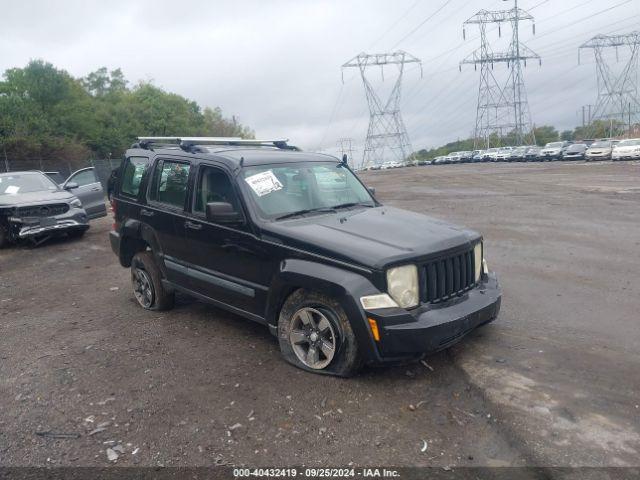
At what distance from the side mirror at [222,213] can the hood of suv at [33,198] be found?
25.9 feet

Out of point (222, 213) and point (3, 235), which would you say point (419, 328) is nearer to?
point (222, 213)

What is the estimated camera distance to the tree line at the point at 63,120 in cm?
3281

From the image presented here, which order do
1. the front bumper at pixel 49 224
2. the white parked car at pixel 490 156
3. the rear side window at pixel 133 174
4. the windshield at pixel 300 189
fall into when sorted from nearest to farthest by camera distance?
the windshield at pixel 300 189
the rear side window at pixel 133 174
the front bumper at pixel 49 224
the white parked car at pixel 490 156

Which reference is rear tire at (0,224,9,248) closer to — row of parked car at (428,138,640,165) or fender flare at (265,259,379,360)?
fender flare at (265,259,379,360)

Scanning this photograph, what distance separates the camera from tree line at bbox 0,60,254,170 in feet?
108

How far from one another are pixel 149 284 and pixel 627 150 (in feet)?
130

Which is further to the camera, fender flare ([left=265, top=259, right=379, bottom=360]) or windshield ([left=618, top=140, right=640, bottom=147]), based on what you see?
windshield ([left=618, top=140, right=640, bottom=147])

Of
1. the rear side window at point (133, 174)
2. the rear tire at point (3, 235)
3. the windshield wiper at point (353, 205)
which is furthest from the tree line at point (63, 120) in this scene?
the windshield wiper at point (353, 205)

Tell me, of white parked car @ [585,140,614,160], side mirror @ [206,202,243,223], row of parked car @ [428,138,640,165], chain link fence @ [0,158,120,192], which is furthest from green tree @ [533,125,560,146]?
side mirror @ [206,202,243,223]

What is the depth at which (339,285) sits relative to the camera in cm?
392

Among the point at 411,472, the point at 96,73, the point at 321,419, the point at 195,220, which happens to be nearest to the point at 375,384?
A: the point at 321,419

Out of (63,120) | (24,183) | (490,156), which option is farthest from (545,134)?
(24,183)

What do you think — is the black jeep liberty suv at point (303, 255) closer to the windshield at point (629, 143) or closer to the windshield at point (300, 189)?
the windshield at point (300, 189)

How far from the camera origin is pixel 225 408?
152 inches
